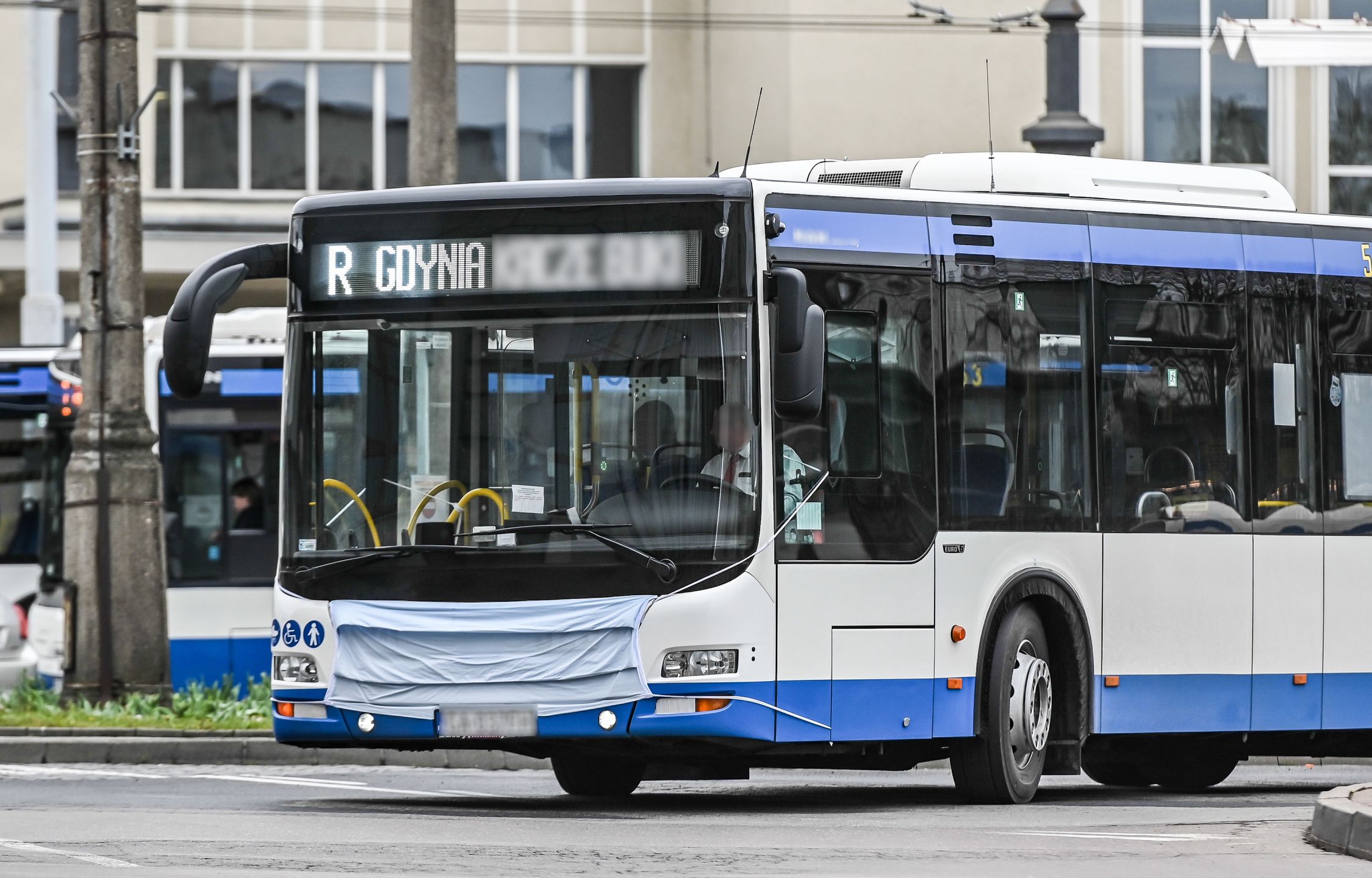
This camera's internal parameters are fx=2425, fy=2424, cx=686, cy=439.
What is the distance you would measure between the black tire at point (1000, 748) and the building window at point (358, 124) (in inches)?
977

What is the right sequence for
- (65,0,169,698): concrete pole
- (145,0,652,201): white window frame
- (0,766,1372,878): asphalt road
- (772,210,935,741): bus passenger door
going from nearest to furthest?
(0,766,1372,878): asphalt road, (772,210,935,741): bus passenger door, (65,0,169,698): concrete pole, (145,0,652,201): white window frame

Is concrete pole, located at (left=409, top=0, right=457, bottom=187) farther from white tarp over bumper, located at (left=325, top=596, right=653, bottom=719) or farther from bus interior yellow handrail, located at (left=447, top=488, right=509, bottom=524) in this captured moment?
white tarp over bumper, located at (left=325, top=596, right=653, bottom=719)

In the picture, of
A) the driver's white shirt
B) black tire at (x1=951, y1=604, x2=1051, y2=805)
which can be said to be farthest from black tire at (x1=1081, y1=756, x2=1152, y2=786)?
the driver's white shirt

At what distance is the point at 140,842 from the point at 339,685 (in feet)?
5.21

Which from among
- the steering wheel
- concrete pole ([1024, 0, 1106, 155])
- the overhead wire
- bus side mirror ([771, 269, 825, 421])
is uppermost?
the overhead wire

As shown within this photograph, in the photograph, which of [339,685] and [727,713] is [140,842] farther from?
[727,713]

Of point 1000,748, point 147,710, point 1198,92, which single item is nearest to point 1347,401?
point 1000,748

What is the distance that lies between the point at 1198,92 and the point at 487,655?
2594 centimetres

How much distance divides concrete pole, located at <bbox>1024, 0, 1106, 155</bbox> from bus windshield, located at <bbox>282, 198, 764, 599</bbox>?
5.92m

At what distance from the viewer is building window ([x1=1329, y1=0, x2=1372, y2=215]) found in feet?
112

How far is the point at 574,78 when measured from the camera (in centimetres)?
3650

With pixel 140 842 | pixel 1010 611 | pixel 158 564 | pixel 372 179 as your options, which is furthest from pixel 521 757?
pixel 372 179

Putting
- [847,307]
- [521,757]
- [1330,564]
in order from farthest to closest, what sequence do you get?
[521,757]
[1330,564]
[847,307]

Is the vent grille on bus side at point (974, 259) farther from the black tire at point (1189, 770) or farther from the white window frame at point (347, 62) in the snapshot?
the white window frame at point (347, 62)
